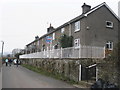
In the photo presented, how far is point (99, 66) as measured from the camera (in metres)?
9.97

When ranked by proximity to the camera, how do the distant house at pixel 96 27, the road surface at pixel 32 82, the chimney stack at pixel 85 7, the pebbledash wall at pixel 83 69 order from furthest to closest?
the chimney stack at pixel 85 7 < the distant house at pixel 96 27 < the road surface at pixel 32 82 < the pebbledash wall at pixel 83 69

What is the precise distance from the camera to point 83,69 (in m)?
11.6

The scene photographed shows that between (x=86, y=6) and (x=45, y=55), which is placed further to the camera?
(x=86, y=6)

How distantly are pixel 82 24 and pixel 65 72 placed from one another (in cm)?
868

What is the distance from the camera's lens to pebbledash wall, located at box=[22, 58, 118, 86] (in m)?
9.06

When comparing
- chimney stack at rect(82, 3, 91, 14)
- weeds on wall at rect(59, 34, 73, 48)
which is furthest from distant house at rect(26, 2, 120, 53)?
weeds on wall at rect(59, 34, 73, 48)

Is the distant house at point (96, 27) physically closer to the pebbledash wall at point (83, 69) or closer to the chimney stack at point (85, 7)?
the chimney stack at point (85, 7)

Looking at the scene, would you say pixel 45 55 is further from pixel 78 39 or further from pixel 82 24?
pixel 82 24

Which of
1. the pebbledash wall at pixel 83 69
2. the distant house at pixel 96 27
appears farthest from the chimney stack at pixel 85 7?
the pebbledash wall at pixel 83 69

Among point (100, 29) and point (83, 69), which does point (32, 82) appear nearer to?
point (83, 69)

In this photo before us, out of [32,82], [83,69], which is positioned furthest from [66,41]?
[32,82]

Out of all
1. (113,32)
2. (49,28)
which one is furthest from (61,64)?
(49,28)

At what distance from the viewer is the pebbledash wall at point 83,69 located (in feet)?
29.7

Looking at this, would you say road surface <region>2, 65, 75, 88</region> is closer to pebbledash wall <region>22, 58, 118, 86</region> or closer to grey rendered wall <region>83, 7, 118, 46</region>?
pebbledash wall <region>22, 58, 118, 86</region>
